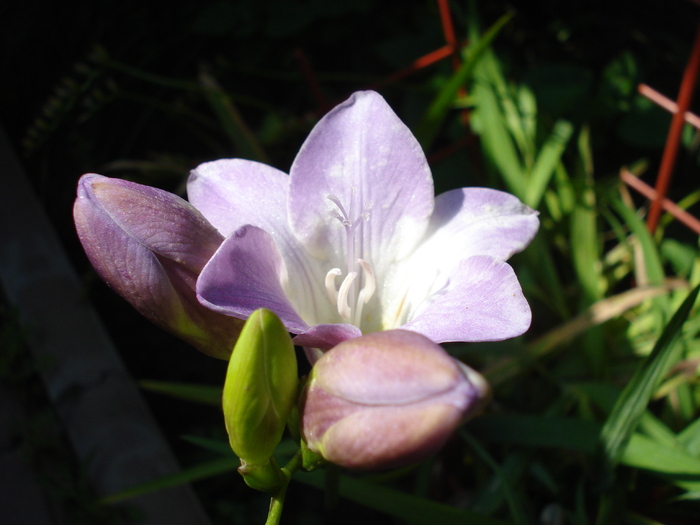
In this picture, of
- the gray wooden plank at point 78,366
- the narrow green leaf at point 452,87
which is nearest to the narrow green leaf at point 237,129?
the narrow green leaf at point 452,87

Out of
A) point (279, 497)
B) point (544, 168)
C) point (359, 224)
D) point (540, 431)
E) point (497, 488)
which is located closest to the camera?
point (279, 497)

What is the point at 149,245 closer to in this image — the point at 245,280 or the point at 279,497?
the point at 245,280

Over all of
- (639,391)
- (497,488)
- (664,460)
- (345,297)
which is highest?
(345,297)

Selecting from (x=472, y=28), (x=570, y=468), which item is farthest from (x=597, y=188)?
(x=570, y=468)

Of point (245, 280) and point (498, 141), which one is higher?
point (245, 280)

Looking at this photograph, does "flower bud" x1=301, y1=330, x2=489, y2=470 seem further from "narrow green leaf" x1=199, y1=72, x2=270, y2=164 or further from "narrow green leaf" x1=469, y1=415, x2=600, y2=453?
"narrow green leaf" x1=199, y1=72, x2=270, y2=164

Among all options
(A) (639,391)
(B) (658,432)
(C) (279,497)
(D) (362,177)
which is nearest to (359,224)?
(D) (362,177)

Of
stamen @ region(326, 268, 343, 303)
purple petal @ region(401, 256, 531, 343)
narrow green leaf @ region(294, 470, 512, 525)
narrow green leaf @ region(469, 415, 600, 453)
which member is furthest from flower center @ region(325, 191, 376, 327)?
narrow green leaf @ region(469, 415, 600, 453)

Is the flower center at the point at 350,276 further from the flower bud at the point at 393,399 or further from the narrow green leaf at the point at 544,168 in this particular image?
the narrow green leaf at the point at 544,168
